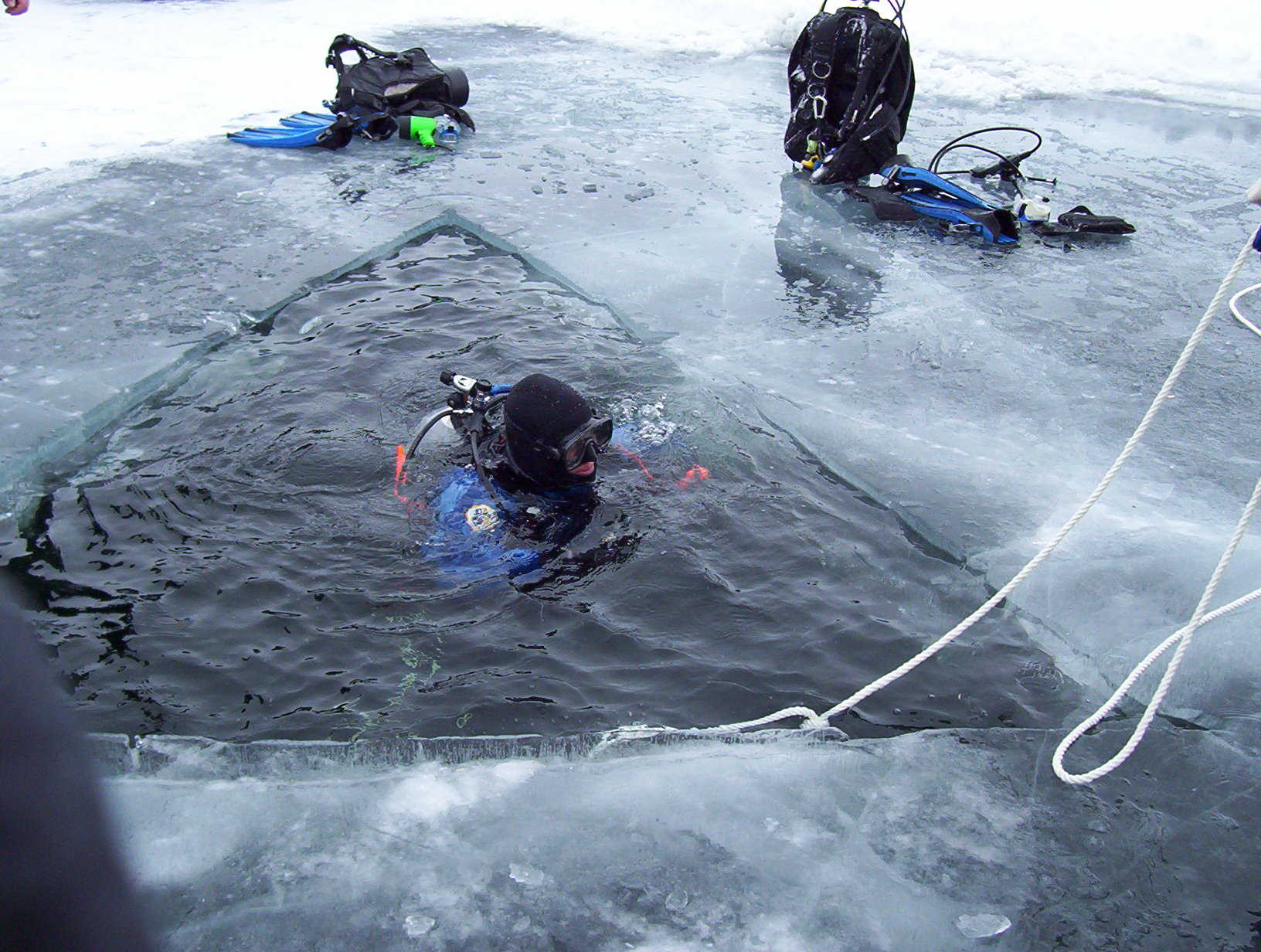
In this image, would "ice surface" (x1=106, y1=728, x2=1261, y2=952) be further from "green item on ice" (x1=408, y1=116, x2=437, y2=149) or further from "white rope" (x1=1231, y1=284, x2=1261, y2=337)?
"green item on ice" (x1=408, y1=116, x2=437, y2=149)

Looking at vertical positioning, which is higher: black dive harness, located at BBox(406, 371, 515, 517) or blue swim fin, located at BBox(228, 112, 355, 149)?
blue swim fin, located at BBox(228, 112, 355, 149)

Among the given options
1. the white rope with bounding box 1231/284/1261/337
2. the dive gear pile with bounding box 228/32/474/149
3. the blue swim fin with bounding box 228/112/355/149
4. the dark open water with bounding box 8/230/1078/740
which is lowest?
the dark open water with bounding box 8/230/1078/740

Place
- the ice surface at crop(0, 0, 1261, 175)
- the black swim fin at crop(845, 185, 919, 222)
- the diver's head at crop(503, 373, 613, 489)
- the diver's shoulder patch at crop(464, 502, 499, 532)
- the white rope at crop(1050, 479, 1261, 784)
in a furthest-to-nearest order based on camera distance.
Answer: the ice surface at crop(0, 0, 1261, 175) < the black swim fin at crop(845, 185, 919, 222) < the diver's shoulder patch at crop(464, 502, 499, 532) < the diver's head at crop(503, 373, 613, 489) < the white rope at crop(1050, 479, 1261, 784)

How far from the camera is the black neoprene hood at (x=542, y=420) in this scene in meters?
3.54

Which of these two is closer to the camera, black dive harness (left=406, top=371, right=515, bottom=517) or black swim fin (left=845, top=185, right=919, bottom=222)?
black dive harness (left=406, top=371, right=515, bottom=517)

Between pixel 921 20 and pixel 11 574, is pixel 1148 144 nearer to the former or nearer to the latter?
pixel 921 20

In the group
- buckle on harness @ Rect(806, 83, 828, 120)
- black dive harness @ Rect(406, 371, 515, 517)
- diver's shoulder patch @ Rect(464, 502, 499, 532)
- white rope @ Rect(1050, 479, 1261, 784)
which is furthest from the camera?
buckle on harness @ Rect(806, 83, 828, 120)

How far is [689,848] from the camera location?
228cm

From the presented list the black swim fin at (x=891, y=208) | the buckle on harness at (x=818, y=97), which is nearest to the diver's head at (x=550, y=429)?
the black swim fin at (x=891, y=208)

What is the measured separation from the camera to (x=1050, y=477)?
13.3ft

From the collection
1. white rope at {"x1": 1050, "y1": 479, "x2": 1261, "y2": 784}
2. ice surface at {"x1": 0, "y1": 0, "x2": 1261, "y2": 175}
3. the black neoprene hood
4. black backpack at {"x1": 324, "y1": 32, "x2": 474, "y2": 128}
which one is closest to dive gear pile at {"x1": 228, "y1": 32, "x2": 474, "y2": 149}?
black backpack at {"x1": 324, "y1": 32, "x2": 474, "y2": 128}

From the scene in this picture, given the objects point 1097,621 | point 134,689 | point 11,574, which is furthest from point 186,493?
point 1097,621

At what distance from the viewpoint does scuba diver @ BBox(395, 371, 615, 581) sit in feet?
11.7

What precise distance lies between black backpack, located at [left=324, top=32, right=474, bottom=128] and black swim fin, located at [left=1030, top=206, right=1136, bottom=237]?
179 inches
